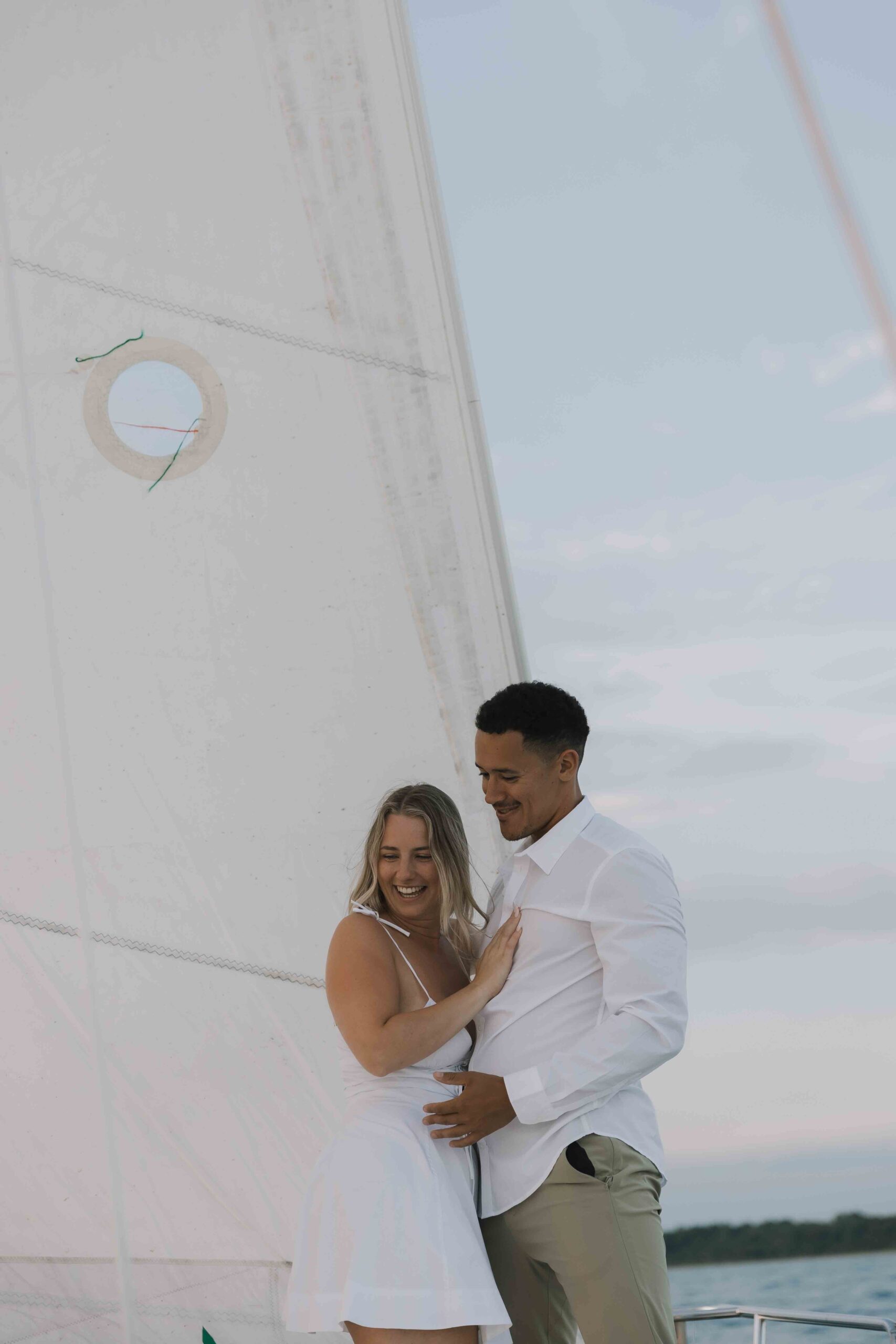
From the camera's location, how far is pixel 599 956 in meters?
1.46

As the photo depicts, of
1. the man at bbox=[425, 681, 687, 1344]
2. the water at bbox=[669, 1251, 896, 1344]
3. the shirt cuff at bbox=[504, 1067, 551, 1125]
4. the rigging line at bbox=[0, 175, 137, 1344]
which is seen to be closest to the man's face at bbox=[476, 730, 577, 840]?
the man at bbox=[425, 681, 687, 1344]

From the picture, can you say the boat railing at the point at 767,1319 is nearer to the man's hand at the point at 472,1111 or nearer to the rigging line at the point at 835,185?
the man's hand at the point at 472,1111

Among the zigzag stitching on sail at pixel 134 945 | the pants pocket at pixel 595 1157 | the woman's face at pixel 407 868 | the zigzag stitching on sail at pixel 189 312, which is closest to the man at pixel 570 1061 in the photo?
the pants pocket at pixel 595 1157

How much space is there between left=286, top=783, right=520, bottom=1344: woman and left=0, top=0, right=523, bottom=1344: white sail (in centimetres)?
38

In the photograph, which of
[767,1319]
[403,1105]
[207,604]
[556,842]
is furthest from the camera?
[207,604]

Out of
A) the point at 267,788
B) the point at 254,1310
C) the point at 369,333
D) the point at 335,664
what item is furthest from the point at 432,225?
the point at 254,1310

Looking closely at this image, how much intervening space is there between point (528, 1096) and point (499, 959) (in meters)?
0.18

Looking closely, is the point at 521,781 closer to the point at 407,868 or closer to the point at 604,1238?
the point at 407,868

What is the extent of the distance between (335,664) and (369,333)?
0.58 m

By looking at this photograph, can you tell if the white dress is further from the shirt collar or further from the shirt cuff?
the shirt collar

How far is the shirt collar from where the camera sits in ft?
5.05

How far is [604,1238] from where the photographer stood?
4.48 ft

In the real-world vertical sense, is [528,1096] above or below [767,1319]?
above

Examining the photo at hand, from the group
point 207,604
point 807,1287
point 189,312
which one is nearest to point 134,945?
point 207,604
